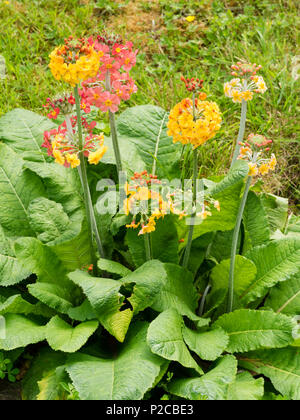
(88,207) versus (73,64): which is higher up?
(73,64)

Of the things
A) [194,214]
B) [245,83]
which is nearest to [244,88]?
[245,83]

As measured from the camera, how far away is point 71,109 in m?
2.07

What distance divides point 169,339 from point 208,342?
0.23 metres

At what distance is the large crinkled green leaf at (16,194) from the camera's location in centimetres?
254

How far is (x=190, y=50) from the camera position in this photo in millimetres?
4195

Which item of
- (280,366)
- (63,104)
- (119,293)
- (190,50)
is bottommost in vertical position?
(280,366)

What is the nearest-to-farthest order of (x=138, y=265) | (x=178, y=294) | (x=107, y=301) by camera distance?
1. (x=107, y=301)
2. (x=178, y=294)
3. (x=138, y=265)

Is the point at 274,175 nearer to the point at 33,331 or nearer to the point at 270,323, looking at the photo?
the point at 270,323

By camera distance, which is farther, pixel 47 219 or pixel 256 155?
pixel 47 219

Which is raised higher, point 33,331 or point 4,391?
point 33,331

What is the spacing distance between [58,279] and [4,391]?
517mm

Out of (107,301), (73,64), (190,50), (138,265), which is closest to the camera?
(73,64)

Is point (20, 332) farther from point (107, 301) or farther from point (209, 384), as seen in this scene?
point (209, 384)
